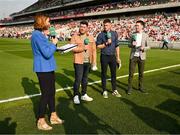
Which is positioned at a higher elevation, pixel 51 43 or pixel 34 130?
pixel 51 43

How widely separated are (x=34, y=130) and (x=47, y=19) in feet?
7.08

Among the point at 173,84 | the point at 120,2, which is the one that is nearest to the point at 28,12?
the point at 120,2

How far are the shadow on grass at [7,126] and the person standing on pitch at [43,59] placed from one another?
52 cm

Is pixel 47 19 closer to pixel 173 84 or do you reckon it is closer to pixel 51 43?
pixel 51 43

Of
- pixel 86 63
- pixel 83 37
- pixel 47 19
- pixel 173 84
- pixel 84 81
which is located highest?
pixel 47 19

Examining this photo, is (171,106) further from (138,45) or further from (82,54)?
(82,54)

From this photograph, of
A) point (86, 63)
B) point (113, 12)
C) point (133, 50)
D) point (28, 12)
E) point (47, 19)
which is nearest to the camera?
point (47, 19)

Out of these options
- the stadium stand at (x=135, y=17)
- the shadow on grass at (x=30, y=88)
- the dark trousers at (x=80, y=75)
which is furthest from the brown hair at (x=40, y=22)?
the stadium stand at (x=135, y=17)

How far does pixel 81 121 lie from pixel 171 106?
253cm

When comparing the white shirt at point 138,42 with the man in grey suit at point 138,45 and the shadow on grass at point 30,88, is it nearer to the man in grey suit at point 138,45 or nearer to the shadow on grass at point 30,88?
the man in grey suit at point 138,45

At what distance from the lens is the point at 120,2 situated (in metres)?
65.2

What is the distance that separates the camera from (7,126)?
6211 mm

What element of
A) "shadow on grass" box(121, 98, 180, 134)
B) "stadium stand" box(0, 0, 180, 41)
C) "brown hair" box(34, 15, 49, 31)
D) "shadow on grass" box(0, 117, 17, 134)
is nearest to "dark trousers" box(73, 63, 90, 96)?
"shadow on grass" box(121, 98, 180, 134)

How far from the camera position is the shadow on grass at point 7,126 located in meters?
5.89
